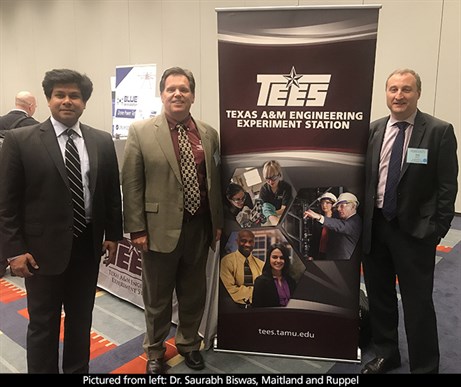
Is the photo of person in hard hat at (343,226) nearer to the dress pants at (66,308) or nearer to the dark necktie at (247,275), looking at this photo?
the dark necktie at (247,275)

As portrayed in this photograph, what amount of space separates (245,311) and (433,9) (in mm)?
4630

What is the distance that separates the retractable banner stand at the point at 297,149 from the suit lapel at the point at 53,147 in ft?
2.86

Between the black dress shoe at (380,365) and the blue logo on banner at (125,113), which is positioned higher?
the blue logo on banner at (125,113)

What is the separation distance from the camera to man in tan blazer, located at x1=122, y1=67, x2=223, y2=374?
6.80ft

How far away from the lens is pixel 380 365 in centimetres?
229

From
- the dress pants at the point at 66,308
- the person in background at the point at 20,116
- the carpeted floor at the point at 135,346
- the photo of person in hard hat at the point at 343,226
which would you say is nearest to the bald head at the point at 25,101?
the person in background at the point at 20,116

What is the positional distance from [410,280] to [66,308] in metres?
1.73

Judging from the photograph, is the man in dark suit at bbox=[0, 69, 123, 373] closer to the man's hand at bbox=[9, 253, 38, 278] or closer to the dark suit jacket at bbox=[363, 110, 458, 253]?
the man's hand at bbox=[9, 253, 38, 278]

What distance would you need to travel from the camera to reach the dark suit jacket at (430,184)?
2.00 metres

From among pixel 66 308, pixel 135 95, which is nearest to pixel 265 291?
pixel 66 308

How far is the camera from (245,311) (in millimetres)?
2447

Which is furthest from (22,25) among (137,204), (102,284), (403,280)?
(403,280)

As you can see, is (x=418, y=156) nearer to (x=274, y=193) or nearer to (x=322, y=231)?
(x=322, y=231)

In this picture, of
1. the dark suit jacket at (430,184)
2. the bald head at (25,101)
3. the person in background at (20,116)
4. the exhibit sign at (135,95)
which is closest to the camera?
the dark suit jacket at (430,184)
